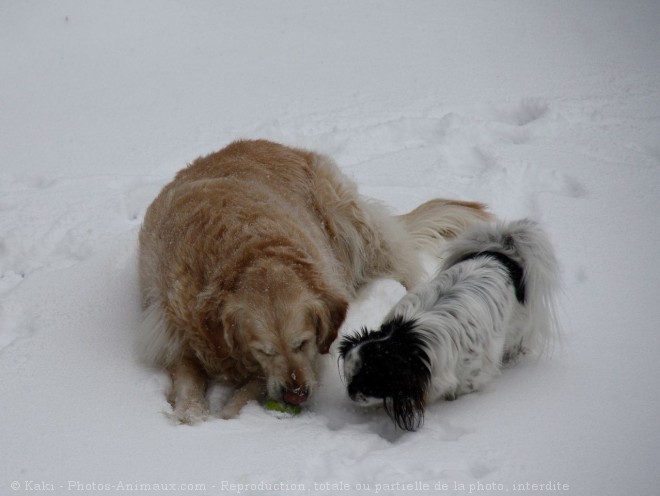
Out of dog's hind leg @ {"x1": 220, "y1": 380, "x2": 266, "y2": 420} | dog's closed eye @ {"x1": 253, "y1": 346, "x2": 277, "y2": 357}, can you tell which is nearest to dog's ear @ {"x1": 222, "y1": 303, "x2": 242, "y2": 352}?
dog's closed eye @ {"x1": 253, "y1": 346, "x2": 277, "y2": 357}

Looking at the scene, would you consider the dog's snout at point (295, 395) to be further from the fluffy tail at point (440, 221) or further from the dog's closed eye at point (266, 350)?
the fluffy tail at point (440, 221)

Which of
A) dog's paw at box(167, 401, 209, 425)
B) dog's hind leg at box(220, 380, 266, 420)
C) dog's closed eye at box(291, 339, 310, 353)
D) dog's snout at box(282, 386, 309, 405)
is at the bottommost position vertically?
dog's hind leg at box(220, 380, 266, 420)

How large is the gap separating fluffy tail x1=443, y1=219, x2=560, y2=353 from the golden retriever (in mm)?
1024

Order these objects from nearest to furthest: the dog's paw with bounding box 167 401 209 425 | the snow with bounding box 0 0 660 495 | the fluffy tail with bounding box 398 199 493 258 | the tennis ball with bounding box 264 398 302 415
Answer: the snow with bounding box 0 0 660 495
the dog's paw with bounding box 167 401 209 425
the tennis ball with bounding box 264 398 302 415
the fluffy tail with bounding box 398 199 493 258

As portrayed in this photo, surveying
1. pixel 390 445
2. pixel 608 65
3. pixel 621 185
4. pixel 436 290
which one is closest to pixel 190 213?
pixel 436 290

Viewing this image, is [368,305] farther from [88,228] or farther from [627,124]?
[627,124]

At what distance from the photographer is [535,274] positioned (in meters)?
3.56

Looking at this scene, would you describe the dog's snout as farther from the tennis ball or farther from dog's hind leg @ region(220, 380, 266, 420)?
dog's hind leg @ region(220, 380, 266, 420)

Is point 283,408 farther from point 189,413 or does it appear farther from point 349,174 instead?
point 349,174

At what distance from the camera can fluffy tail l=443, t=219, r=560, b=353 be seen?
3.57 m

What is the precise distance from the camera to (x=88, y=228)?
5074 millimetres

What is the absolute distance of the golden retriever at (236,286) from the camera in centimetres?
338

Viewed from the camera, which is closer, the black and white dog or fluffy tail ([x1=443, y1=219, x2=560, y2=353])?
the black and white dog

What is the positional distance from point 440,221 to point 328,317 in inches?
68.2
